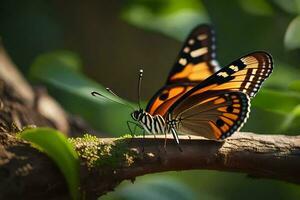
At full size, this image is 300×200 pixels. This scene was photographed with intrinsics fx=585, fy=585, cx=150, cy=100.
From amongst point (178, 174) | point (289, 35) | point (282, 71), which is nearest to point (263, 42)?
point (282, 71)

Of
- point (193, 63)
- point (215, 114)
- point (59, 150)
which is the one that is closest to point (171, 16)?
point (193, 63)

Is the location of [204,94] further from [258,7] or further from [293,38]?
[258,7]

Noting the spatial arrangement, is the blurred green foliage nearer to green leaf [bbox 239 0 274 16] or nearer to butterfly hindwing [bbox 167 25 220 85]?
green leaf [bbox 239 0 274 16]

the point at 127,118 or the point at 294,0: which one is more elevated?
the point at 294,0

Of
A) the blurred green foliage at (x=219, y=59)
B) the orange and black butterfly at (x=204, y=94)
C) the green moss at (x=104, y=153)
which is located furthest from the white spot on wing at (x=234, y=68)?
the green moss at (x=104, y=153)

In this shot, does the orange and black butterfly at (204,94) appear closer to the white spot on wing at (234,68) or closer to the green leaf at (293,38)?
the white spot on wing at (234,68)

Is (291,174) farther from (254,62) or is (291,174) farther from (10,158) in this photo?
(10,158)
